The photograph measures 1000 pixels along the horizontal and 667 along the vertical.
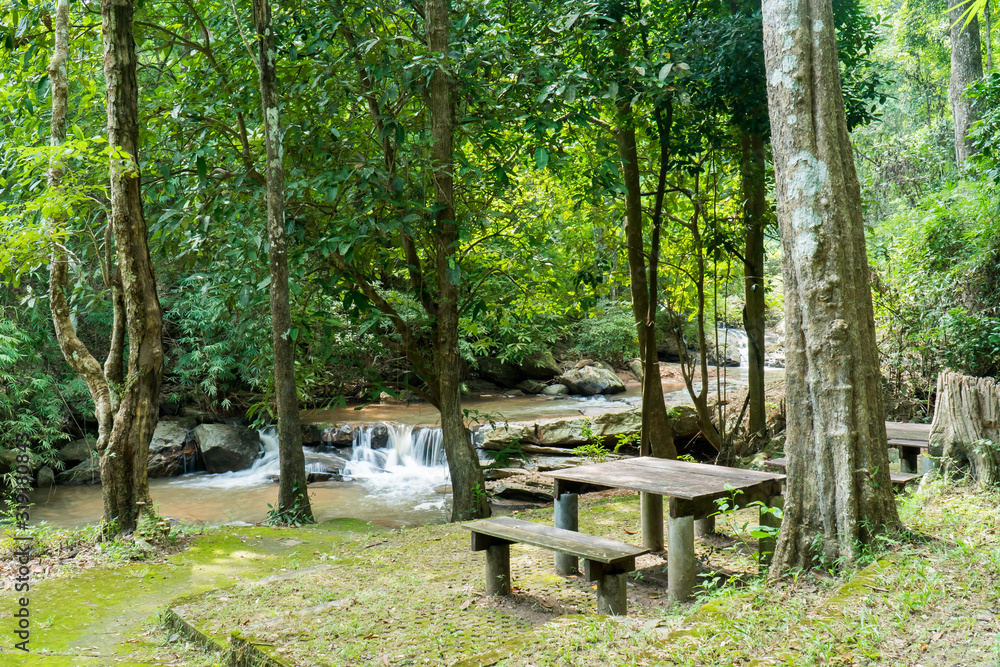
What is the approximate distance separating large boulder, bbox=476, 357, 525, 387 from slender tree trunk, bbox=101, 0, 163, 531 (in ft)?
47.9

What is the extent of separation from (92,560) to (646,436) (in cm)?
601

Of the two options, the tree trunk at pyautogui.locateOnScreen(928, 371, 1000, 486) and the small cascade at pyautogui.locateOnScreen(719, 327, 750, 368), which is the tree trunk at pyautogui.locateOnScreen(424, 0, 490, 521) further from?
the small cascade at pyautogui.locateOnScreen(719, 327, 750, 368)

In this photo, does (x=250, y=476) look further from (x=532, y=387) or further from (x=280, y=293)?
(x=532, y=387)

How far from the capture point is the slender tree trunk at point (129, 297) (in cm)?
608

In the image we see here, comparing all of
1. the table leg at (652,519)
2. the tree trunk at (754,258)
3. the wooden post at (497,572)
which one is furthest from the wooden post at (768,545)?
the tree trunk at (754,258)

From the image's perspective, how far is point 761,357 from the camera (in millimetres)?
8781

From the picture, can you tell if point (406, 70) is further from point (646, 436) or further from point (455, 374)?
point (646, 436)

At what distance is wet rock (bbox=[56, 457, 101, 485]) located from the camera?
42.2 feet

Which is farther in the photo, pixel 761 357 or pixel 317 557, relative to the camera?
pixel 761 357

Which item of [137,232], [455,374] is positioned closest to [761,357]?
[455,374]

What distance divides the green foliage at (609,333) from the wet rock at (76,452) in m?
13.6

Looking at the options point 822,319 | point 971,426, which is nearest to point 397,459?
point 971,426

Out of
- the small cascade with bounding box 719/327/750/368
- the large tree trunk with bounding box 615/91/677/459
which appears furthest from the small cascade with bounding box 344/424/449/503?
the small cascade with bounding box 719/327/750/368

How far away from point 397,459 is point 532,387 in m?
7.66
